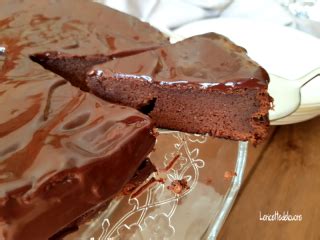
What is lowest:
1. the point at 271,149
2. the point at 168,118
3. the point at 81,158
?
the point at 271,149

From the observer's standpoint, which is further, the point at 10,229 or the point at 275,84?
the point at 275,84

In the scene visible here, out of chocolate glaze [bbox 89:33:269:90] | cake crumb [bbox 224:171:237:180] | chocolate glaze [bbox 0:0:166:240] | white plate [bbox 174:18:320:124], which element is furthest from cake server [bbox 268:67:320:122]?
chocolate glaze [bbox 0:0:166:240]

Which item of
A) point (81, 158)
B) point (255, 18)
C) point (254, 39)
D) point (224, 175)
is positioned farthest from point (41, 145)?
point (255, 18)

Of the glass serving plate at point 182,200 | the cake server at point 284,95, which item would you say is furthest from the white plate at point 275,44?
the glass serving plate at point 182,200

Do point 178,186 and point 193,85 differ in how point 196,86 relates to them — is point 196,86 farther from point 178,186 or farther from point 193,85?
point 178,186

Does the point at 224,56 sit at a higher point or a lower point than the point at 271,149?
higher

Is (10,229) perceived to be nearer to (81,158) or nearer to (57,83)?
Result: (81,158)
